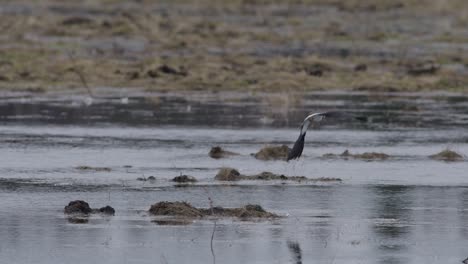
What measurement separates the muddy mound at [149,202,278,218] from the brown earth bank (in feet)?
62.0

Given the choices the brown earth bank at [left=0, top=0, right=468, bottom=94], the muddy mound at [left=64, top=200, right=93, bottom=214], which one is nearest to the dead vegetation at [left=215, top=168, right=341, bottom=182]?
the muddy mound at [left=64, top=200, right=93, bottom=214]

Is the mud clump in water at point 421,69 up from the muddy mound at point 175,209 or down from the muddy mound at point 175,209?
up

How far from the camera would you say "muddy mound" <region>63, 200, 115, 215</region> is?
1745 centimetres

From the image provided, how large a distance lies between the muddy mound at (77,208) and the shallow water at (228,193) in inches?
5.2

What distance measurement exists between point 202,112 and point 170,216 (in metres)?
15.0

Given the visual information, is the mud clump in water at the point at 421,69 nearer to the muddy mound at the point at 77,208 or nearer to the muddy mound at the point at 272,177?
the muddy mound at the point at 272,177

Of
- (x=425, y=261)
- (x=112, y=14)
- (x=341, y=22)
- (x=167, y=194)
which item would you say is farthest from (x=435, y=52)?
(x=425, y=261)

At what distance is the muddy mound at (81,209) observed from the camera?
1745cm

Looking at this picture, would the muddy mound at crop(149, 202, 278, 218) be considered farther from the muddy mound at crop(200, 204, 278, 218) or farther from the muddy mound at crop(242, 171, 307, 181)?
the muddy mound at crop(242, 171, 307, 181)

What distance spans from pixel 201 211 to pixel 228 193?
2.08 metres

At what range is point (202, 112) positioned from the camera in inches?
1268

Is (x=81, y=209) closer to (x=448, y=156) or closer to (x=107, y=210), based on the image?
(x=107, y=210)

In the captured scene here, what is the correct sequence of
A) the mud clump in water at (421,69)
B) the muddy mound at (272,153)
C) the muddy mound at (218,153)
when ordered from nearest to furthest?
the muddy mound at (272,153) < the muddy mound at (218,153) < the mud clump in water at (421,69)

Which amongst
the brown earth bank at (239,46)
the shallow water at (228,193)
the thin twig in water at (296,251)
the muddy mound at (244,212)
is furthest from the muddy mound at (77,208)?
the brown earth bank at (239,46)
